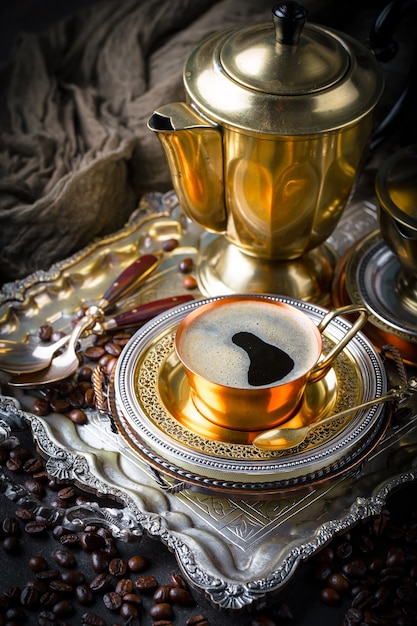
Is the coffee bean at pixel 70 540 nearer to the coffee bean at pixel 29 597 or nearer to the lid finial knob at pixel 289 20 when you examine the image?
the coffee bean at pixel 29 597

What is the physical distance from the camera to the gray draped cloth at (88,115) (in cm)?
127

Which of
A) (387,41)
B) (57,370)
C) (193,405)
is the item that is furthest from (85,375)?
(387,41)

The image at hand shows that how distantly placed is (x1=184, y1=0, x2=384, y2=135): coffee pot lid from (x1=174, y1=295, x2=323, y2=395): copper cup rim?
201 millimetres

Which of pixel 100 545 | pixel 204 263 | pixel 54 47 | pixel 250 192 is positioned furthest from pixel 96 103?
pixel 100 545

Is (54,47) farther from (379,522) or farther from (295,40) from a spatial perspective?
(379,522)

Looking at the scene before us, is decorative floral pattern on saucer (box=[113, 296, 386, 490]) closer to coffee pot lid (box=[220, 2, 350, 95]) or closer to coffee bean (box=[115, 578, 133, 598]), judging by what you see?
coffee bean (box=[115, 578, 133, 598])

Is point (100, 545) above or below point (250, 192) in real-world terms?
below

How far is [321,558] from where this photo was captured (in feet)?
2.92

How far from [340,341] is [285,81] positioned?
0.32 meters

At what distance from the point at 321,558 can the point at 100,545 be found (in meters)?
0.25

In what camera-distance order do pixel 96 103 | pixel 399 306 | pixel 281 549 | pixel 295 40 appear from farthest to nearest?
1. pixel 96 103
2. pixel 399 306
3. pixel 295 40
4. pixel 281 549

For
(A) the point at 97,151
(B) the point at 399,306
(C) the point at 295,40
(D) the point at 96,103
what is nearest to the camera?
(C) the point at 295,40

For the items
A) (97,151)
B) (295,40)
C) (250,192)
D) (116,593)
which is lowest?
(116,593)

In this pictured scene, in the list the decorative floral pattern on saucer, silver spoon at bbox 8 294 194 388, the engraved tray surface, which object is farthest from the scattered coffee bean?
the engraved tray surface
